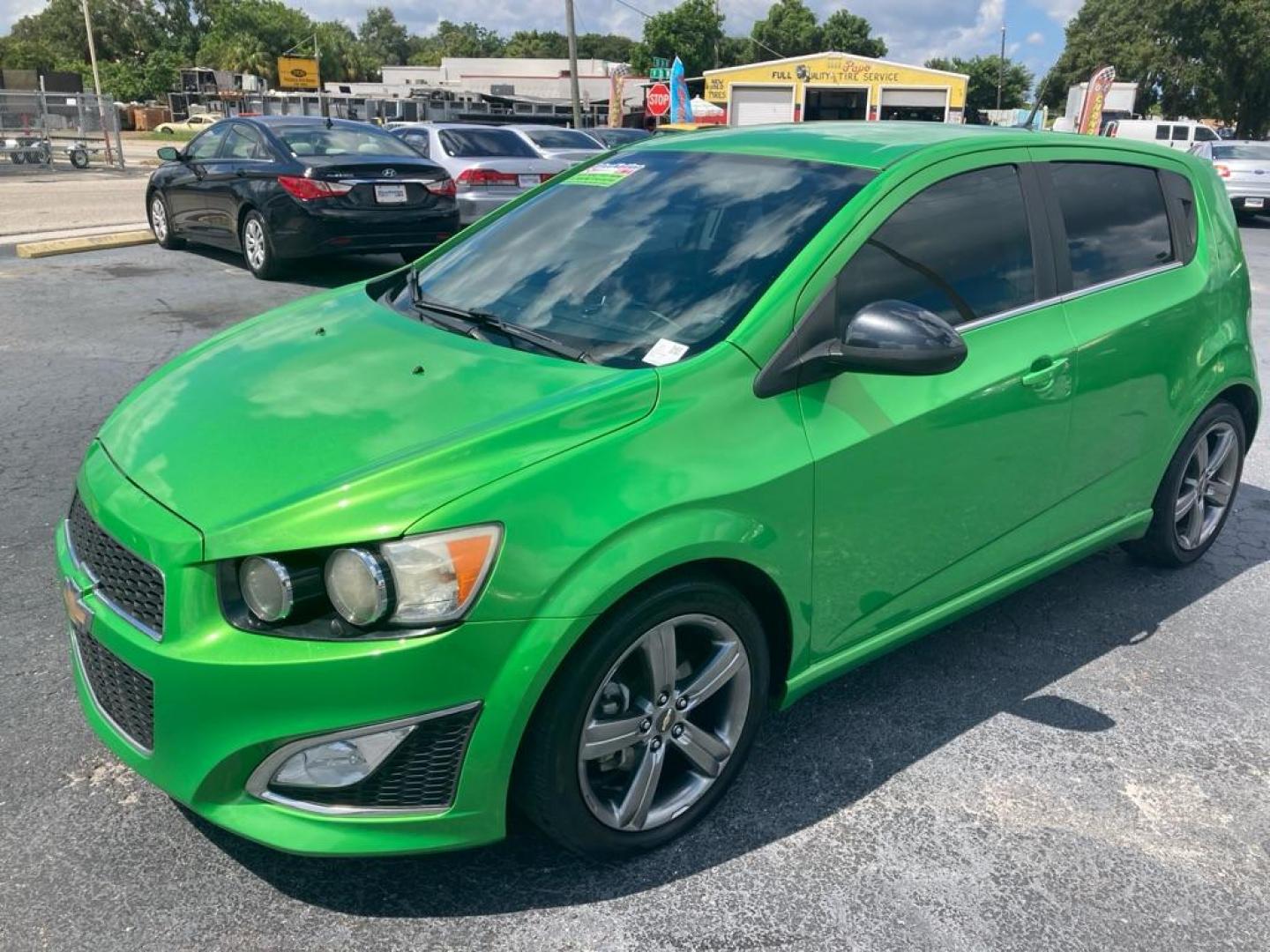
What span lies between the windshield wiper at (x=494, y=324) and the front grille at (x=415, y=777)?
1.00 meters

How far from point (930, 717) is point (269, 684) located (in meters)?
2.05

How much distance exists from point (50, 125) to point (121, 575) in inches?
1157

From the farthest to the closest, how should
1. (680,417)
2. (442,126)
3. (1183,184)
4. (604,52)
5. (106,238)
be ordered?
(604,52) < (442,126) < (106,238) < (1183,184) < (680,417)

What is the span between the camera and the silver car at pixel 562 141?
15.7 m

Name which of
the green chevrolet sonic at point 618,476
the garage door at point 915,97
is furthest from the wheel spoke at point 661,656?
the garage door at point 915,97

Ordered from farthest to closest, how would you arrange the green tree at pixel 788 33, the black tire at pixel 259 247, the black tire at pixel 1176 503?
the green tree at pixel 788 33
the black tire at pixel 259 247
the black tire at pixel 1176 503

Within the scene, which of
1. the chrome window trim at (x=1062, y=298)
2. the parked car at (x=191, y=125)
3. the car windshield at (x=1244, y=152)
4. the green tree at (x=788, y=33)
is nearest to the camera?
the chrome window trim at (x=1062, y=298)

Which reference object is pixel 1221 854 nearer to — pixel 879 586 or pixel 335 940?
pixel 879 586

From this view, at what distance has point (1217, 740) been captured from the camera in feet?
10.7

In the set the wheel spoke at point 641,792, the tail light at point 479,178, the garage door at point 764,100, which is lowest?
the wheel spoke at point 641,792

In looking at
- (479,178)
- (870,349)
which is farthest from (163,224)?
(870,349)

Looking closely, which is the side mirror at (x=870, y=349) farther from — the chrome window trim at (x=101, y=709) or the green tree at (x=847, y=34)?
the green tree at (x=847, y=34)

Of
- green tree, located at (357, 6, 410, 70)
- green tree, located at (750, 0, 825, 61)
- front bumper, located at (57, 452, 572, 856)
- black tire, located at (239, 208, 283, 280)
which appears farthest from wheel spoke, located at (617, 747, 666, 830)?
green tree, located at (357, 6, 410, 70)

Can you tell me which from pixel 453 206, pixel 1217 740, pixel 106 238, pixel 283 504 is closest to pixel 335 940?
pixel 283 504
